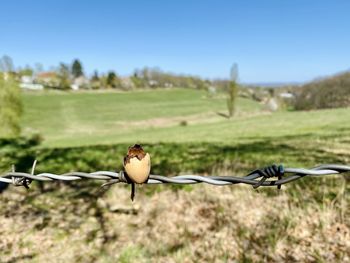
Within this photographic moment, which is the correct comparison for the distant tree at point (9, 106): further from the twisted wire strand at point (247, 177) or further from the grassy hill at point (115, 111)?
the twisted wire strand at point (247, 177)

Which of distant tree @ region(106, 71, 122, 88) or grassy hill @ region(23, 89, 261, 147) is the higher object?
distant tree @ region(106, 71, 122, 88)

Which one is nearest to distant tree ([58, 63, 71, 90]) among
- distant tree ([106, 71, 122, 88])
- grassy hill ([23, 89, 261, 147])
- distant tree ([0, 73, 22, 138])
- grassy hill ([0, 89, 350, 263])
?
distant tree ([106, 71, 122, 88])

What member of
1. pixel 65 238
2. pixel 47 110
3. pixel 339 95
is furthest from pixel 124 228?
pixel 47 110

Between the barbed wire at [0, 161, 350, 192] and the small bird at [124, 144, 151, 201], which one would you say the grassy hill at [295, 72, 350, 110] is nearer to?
the barbed wire at [0, 161, 350, 192]

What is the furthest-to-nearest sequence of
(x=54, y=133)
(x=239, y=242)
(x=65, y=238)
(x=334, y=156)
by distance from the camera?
(x=54, y=133), (x=334, y=156), (x=65, y=238), (x=239, y=242)

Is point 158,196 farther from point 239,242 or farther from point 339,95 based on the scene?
point 339,95

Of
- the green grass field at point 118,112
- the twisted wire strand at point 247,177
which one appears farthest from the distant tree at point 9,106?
the twisted wire strand at point 247,177
